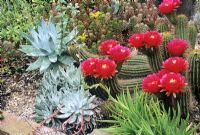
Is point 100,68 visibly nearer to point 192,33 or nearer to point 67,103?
point 67,103

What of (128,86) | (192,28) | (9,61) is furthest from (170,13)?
(9,61)

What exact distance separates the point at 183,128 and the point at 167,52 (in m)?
1.23

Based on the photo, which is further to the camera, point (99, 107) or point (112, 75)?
point (99, 107)

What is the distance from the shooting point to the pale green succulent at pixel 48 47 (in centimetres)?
635

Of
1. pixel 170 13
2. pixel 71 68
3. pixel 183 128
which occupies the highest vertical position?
pixel 170 13

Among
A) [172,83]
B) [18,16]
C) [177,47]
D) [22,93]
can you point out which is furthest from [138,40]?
[18,16]

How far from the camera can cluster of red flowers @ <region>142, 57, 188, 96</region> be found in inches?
174

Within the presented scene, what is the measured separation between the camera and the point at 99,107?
562cm

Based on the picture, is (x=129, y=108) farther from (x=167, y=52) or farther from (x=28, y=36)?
(x=28, y=36)

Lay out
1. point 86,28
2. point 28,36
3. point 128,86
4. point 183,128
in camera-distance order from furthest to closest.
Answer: point 86,28 < point 28,36 < point 128,86 < point 183,128

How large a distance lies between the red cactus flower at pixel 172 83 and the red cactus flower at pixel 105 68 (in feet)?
1.63

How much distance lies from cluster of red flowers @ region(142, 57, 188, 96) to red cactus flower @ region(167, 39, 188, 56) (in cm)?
47

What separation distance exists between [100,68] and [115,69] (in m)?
0.16

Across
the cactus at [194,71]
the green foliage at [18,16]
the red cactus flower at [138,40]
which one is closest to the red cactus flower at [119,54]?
the red cactus flower at [138,40]
